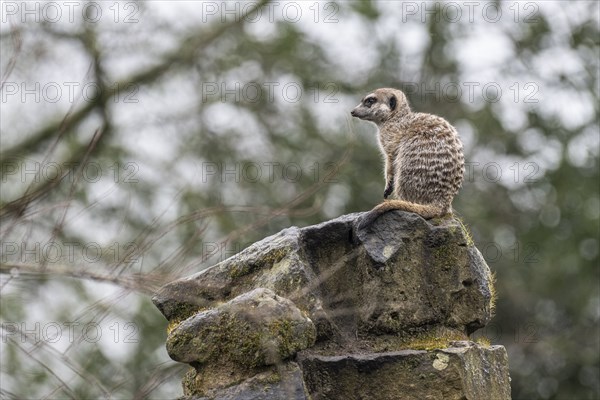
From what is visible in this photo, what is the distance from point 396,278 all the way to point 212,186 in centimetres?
992

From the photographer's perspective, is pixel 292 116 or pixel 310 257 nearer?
pixel 310 257

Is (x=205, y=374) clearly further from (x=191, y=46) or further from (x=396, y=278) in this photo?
(x=191, y=46)

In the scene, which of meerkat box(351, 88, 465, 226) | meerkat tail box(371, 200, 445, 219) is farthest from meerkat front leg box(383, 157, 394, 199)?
meerkat tail box(371, 200, 445, 219)

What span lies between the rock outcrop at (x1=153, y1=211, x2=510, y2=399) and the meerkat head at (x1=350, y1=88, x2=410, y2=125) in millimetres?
2839

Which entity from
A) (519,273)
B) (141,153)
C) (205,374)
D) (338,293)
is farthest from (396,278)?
(519,273)

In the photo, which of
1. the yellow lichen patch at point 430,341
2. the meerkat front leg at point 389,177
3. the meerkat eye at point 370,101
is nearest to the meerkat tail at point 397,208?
the yellow lichen patch at point 430,341

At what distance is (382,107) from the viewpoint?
8.58 m

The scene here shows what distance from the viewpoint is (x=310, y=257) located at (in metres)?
5.52

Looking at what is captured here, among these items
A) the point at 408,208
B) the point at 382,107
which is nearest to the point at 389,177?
the point at 382,107

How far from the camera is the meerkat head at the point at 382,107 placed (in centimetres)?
852

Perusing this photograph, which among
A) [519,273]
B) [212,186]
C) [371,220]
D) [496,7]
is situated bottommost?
[519,273]

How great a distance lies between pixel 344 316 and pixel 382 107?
3432mm

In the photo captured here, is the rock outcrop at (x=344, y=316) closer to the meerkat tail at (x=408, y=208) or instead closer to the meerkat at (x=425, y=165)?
the meerkat tail at (x=408, y=208)

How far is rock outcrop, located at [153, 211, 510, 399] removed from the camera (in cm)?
492
